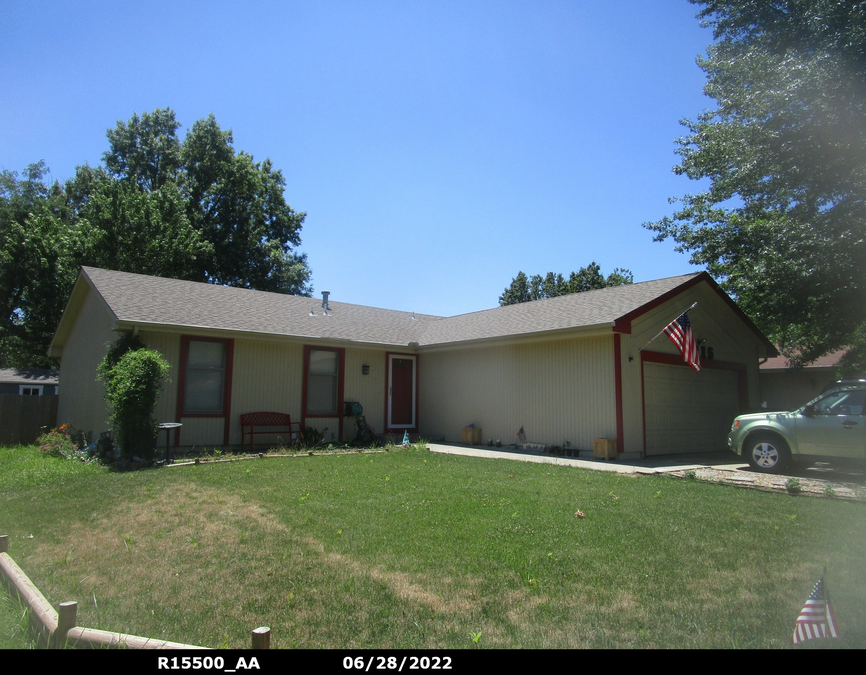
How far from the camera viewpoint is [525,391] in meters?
13.8

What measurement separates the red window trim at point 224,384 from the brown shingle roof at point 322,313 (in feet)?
1.52

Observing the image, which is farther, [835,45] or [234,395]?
[234,395]

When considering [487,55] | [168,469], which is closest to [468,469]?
[168,469]

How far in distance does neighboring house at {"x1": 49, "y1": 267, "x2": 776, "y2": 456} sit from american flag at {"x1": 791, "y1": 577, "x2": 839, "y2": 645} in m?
8.70

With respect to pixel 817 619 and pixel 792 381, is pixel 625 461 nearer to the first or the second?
pixel 817 619

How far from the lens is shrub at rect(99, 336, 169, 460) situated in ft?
34.0

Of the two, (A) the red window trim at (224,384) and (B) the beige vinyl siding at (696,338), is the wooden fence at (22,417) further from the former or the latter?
(B) the beige vinyl siding at (696,338)

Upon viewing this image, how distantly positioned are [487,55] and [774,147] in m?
7.86

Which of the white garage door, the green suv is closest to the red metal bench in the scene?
the white garage door

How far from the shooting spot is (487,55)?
441 inches

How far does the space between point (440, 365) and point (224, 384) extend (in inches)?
242

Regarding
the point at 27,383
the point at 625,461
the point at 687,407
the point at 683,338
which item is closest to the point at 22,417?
the point at 27,383

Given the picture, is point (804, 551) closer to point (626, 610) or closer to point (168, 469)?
point (626, 610)

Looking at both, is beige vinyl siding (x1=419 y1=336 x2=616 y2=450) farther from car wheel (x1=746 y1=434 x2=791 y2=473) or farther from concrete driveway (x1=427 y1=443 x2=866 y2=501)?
car wheel (x1=746 y1=434 x2=791 y2=473)
